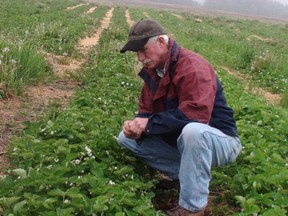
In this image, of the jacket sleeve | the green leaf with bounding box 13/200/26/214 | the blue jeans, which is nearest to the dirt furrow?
the green leaf with bounding box 13/200/26/214

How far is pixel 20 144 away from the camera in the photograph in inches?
153

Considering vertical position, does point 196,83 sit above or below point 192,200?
above

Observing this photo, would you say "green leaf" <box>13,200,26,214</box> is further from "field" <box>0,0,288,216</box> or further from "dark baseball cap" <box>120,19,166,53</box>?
"dark baseball cap" <box>120,19,166,53</box>

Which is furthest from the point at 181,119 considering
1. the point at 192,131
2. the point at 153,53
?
the point at 153,53

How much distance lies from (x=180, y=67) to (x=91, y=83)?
369cm

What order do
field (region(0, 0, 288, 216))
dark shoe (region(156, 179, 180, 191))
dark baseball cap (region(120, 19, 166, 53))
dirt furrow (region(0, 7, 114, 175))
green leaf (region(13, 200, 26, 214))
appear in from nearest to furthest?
1. green leaf (region(13, 200, 26, 214))
2. field (region(0, 0, 288, 216))
3. dark baseball cap (region(120, 19, 166, 53))
4. dark shoe (region(156, 179, 180, 191))
5. dirt furrow (region(0, 7, 114, 175))

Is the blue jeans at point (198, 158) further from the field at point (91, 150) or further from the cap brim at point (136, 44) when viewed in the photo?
the cap brim at point (136, 44)

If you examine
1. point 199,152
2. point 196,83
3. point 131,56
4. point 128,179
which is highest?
point 196,83

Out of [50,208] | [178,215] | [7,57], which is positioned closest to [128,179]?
[178,215]

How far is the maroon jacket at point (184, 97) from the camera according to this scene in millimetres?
3268

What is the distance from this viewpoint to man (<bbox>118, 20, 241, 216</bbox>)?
10.6 ft

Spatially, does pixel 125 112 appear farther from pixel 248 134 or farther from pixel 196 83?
pixel 196 83

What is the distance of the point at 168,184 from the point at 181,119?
893 millimetres

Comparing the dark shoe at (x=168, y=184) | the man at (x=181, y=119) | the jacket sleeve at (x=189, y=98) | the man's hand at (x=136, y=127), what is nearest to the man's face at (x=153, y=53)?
the man at (x=181, y=119)
